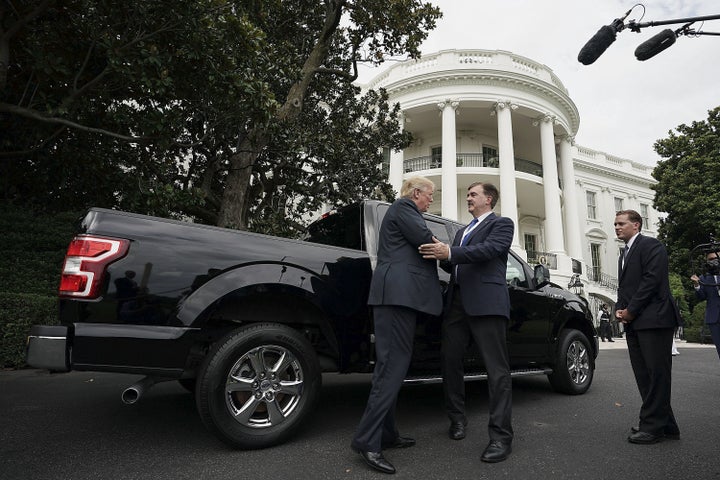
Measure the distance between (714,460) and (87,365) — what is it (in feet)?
13.0

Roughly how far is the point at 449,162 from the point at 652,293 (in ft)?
62.1

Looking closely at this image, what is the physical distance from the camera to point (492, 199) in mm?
3465

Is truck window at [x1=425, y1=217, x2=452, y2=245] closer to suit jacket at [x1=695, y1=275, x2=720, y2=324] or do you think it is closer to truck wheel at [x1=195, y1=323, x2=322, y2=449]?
truck wheel at [x1=195, y1=323, x2=322, y2=449]

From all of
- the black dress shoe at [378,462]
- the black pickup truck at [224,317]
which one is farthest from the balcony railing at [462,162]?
the black dress shoe at [378,462]

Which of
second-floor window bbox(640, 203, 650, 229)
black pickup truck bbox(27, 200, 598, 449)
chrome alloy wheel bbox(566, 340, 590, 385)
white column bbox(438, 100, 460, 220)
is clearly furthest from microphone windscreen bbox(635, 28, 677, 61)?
second-floor window bbox(640, 203, 650, 229)

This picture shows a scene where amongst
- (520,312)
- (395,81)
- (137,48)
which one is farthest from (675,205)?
(137,48)

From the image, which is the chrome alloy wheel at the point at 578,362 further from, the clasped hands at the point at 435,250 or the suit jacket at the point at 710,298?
the clasped hands at the point at 435,250

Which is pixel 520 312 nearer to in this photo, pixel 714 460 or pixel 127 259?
pixel 714 460

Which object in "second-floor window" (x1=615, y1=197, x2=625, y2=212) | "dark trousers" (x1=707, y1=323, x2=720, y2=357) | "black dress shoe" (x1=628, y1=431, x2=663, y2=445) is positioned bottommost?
"black dress shoe" (x1=628, y1=431, x2=663, y2=445)

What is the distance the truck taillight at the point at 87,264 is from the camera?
96.1 inches

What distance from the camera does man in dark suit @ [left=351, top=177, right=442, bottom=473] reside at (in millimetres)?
2633

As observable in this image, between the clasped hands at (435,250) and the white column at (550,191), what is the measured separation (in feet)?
69.4

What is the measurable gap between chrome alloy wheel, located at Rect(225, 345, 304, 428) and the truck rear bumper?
36.4 inches

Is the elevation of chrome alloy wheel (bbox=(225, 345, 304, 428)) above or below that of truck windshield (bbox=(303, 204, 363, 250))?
below
